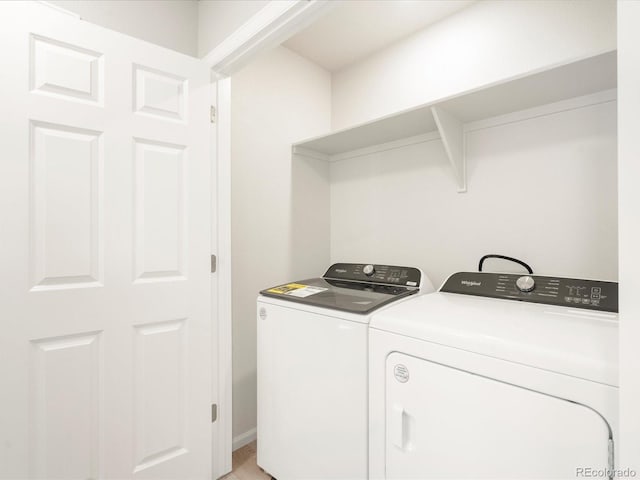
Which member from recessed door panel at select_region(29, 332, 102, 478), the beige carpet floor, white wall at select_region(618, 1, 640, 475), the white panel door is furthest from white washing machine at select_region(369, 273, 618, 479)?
recessed door panel at select_region(29, 332, 102, 478)

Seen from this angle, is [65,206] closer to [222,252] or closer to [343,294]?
[222,252]

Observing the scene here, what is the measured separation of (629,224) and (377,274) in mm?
1313

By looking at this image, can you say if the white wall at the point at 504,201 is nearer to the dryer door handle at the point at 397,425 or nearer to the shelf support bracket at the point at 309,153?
the shelf support bracket at the point at 309,153

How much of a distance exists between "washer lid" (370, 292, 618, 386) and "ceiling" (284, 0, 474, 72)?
1.55 m

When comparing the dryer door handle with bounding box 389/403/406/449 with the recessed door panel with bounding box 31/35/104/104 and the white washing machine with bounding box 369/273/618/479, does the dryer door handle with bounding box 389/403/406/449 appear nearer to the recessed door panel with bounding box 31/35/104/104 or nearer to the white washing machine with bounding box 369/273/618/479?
the white washing machine with bounding box 369/273/618/479

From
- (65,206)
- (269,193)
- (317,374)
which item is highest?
(269,193)

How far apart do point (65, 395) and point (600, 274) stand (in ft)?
7.51

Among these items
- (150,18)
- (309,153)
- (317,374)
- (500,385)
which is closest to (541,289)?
(500,385)

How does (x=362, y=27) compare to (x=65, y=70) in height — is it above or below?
above

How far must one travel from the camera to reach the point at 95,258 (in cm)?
130

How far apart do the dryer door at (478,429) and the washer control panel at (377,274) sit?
25.0 inches

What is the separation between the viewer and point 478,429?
2.98 feet

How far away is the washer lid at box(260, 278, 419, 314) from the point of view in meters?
1.29

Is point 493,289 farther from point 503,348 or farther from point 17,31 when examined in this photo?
point 17,31
